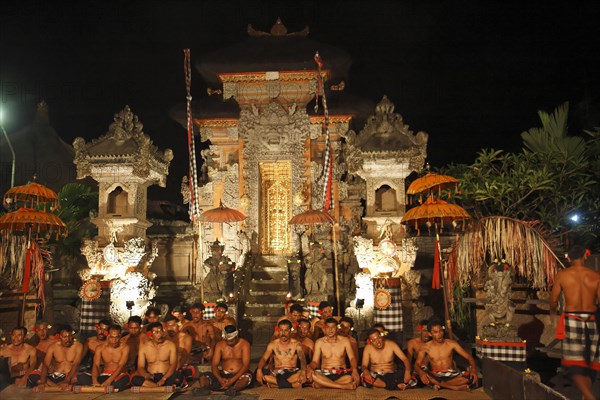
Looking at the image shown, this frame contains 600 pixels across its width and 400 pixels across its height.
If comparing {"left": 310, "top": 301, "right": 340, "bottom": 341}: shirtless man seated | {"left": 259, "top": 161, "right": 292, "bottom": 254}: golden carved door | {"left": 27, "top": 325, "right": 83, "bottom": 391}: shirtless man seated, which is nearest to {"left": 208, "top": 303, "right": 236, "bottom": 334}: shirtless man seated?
{"left": 310, "top": 301, "right": 340, "bottom": 341}: shirtless man seated

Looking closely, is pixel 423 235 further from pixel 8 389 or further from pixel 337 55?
pixel 8 389

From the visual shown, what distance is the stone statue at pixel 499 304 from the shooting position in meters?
8.31

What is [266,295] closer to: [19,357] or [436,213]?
[436,213]

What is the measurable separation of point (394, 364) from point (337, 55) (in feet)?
38.9

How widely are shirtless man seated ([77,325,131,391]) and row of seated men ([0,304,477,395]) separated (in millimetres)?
15

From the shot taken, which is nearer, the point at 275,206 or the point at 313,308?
the point at 313,308

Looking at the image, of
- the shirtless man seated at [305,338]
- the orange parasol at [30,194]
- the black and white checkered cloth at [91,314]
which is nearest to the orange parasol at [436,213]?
the shirtless man seated at [305,338]

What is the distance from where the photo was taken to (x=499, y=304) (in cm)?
856

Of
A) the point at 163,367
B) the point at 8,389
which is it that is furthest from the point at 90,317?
the point at 163,367

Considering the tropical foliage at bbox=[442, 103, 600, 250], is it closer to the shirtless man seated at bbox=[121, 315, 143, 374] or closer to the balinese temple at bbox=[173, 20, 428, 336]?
the balinese temple at bbox=[173, 20, 428, 336]

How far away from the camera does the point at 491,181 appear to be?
13500 millimetres

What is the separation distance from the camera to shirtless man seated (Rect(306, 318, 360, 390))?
7.88m

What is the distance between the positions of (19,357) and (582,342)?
28.2 feet

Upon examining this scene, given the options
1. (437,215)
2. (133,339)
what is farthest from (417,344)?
(133,339)
